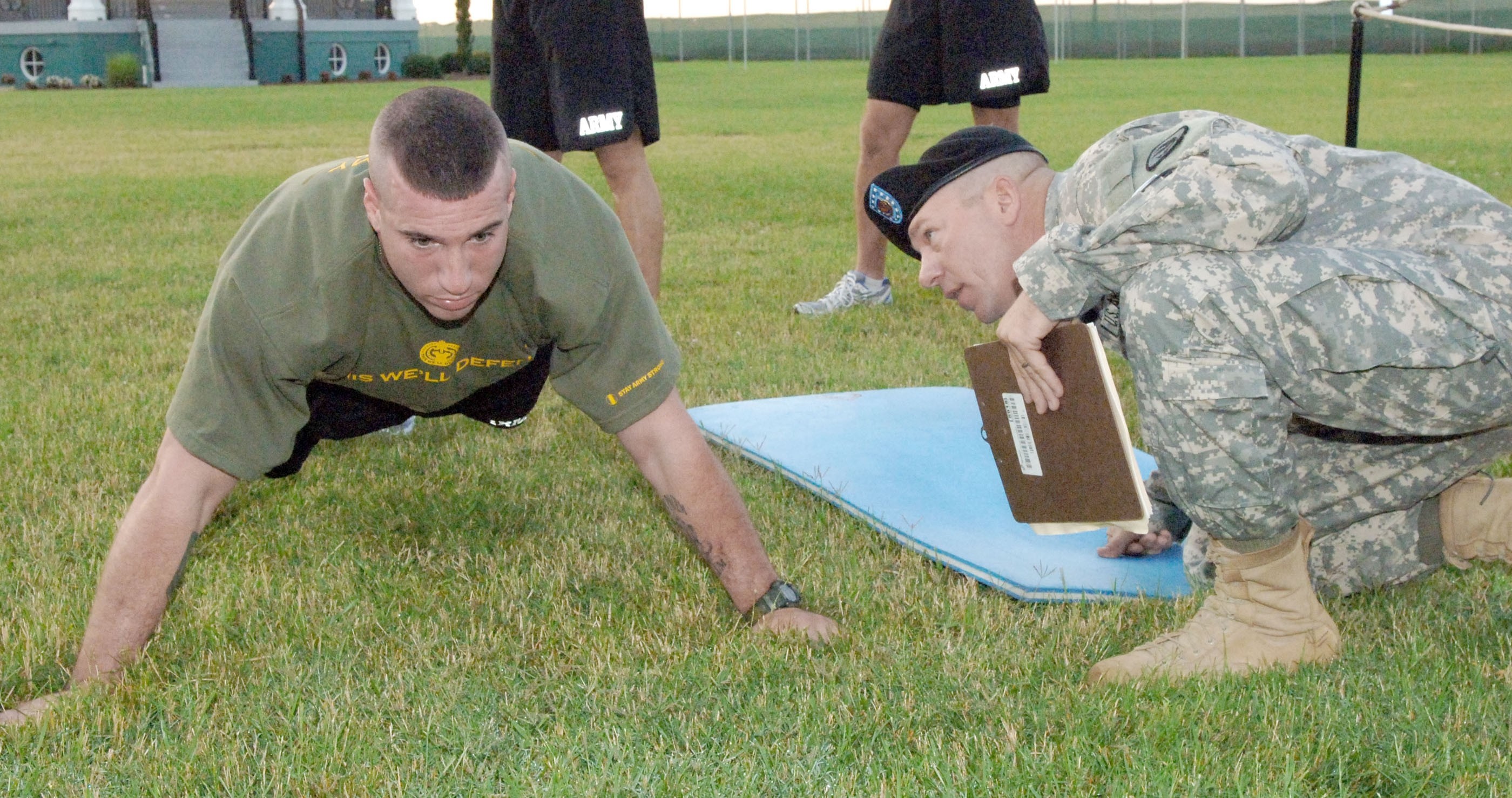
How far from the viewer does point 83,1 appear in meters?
37.6

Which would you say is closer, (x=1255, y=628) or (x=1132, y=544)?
(x=1255, y=628)

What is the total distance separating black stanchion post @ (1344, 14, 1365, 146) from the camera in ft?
13.8

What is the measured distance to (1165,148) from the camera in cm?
225

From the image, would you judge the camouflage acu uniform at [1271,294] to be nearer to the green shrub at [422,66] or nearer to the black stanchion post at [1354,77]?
the black stanchion post at [1354,77]

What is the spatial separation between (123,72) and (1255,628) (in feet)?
124

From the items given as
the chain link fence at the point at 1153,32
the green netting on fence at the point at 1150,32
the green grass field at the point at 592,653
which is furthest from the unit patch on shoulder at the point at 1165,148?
the chain link fence at the point at 1153,32

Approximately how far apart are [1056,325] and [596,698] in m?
1.04

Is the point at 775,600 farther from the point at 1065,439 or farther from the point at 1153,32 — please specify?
the point at 1153,32

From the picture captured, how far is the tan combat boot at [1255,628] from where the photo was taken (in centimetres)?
219

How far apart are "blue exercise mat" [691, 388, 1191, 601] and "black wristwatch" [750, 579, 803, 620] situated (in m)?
0.41

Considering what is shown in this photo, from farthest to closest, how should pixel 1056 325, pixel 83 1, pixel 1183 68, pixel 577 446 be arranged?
pixel 83 1 < pixel 1183 68 < pixel 577 446 < pixel 1056 325

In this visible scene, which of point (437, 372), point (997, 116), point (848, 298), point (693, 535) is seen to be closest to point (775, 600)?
point (693, 535)

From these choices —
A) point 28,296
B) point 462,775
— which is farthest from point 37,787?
point 28,296

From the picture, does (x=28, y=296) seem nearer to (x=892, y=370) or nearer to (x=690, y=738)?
(x=892, y=370)
